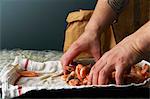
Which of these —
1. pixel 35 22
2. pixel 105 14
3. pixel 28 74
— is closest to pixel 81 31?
pixel 105 14

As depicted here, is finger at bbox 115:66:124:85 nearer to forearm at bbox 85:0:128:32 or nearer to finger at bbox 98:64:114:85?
finger at bbox 98:64:114:85

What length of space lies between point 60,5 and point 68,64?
77 cm

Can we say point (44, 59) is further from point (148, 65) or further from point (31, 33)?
point (148, 65)

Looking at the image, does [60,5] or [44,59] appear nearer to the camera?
[44,59]

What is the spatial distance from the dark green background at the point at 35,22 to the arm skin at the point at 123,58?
907mm

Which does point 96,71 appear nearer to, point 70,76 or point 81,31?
point 70,76

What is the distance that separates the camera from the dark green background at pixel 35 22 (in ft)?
5.50

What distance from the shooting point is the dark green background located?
5.50 ft

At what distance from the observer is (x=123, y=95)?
553 millimetres

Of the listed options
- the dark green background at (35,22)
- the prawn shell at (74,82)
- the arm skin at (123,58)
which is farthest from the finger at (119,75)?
the dark green background at (35,22)

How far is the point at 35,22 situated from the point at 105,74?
3.17ft

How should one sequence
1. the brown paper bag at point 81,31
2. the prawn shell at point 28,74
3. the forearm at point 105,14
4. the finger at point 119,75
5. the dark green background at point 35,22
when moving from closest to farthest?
the finger at point 119,75
the prawn shell at point 28,74
the forearm at point 105,14
the brown paper bag at point 81,31
the dark green background at point 35,22

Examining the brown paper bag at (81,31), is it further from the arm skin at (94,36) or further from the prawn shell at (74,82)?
the prawn shell at (74,82)

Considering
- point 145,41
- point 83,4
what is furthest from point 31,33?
point 145,41
